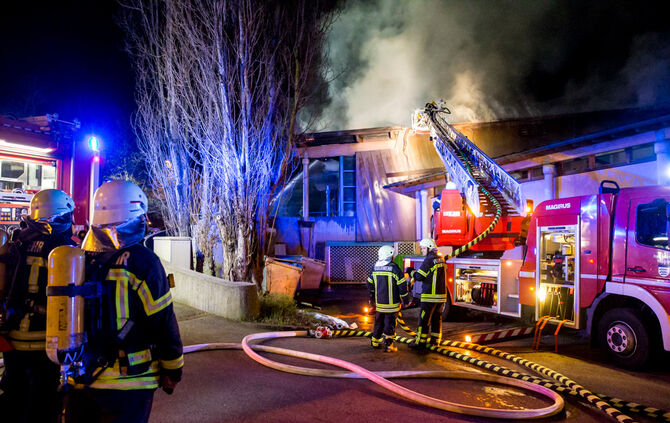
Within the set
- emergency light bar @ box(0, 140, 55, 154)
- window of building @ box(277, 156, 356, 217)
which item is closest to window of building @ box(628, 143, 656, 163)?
window of building @ box(277, 156, 356, 217)

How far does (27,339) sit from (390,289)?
4.67 meters

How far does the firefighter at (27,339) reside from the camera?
2.92 metres

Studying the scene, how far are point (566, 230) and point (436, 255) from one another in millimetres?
2217

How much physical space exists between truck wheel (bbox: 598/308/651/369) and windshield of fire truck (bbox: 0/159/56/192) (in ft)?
26.5

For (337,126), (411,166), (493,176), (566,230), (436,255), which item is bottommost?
(436,255)

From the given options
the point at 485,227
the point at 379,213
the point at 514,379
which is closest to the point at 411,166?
the point at 379,213

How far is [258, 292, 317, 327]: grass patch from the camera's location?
26.7 feet

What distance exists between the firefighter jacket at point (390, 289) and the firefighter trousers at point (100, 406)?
4683mm

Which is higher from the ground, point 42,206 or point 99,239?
point 42,206

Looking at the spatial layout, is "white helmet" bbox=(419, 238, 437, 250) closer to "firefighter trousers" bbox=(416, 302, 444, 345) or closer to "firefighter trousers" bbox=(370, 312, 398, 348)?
"firefighter trousers" bbox=(416, 302, 444, 345)

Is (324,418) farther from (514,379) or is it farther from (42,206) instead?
(42,206)

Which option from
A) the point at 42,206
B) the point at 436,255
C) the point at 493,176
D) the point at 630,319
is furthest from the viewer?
the point at 493,176

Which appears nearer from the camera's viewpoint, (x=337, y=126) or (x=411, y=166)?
(x=411, y=166)

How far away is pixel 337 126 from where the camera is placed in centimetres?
2080
